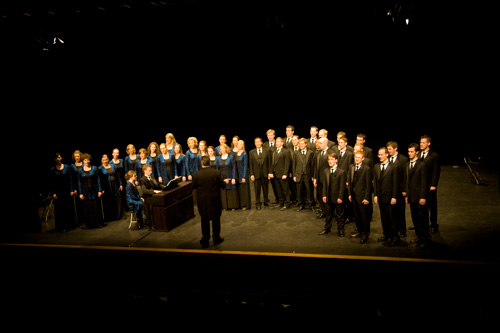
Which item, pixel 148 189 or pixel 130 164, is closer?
pixel 148 189

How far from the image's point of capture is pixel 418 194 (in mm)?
4797

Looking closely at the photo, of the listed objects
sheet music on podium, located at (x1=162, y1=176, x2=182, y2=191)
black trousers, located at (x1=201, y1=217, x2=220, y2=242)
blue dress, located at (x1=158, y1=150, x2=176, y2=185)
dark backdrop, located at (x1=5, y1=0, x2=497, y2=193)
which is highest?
dark backdrop, located at (x1=5, y1=0, x2=497, y2=193)

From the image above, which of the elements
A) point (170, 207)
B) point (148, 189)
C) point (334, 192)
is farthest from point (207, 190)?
point (334, 192)

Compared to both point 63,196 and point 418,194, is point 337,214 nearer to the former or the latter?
point 418,194

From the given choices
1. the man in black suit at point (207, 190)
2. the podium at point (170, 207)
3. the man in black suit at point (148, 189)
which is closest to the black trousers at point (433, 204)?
the man in black suit at point (207, 190)

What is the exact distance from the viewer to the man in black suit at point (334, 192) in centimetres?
528

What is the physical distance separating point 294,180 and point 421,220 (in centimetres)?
262

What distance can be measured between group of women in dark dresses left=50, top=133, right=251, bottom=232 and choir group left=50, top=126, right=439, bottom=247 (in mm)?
20

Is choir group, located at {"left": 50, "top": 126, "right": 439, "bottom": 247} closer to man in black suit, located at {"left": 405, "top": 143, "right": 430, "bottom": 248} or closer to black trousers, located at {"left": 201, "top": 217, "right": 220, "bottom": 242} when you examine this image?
man in black suit, located at {"left": 405, "top": 143, "right": 430, "bottom": 248}

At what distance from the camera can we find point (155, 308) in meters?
2.62

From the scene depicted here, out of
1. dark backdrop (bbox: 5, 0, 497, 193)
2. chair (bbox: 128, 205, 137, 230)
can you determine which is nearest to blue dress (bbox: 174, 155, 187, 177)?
chair (bbox: 128, 205, 137, 230)

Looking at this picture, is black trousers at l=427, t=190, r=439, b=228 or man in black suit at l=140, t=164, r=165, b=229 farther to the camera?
man in black suit at l=140, t=164, r=165, b=229

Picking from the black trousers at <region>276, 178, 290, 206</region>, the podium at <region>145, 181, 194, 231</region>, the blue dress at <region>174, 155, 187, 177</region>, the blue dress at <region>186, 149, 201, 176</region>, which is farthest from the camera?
the blue dress at <region>174, 155, 187, 177</region>

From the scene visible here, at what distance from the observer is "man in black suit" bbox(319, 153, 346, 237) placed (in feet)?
17.3
